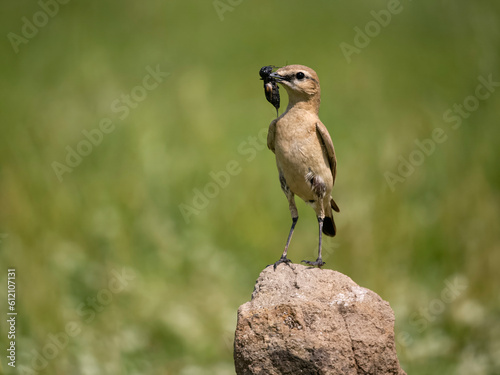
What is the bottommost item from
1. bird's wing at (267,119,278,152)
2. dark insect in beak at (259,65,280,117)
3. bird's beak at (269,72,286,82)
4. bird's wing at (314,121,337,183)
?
bird's wing at (314,121,337,183)

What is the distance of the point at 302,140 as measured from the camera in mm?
7719

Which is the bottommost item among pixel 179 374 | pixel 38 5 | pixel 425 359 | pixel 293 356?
pixel 293 356

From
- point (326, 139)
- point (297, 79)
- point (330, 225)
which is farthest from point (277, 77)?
point (330, 225)

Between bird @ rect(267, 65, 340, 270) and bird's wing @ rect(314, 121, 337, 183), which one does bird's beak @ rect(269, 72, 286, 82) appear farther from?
bird's wing @ rect(314, 121, 337, 183)

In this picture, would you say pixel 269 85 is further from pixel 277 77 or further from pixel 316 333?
pixel 316 333

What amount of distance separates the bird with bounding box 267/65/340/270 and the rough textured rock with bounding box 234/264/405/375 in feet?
2.26

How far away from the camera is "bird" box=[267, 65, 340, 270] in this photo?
7.70 metres

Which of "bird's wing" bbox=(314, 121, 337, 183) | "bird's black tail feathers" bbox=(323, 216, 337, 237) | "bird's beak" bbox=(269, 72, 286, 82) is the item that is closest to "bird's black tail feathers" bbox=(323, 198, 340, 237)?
"bird's black tail feathers" bbox=(323, 216, 337, 237)

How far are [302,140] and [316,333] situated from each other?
2.30 m

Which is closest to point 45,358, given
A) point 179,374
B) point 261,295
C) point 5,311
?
point 5,311

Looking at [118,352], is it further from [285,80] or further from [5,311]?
[285,80]

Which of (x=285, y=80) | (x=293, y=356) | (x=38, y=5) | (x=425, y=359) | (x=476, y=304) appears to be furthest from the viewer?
(x=38, y=5)

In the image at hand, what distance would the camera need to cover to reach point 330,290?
23.3ft

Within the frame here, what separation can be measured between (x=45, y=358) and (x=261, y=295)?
5889mm
